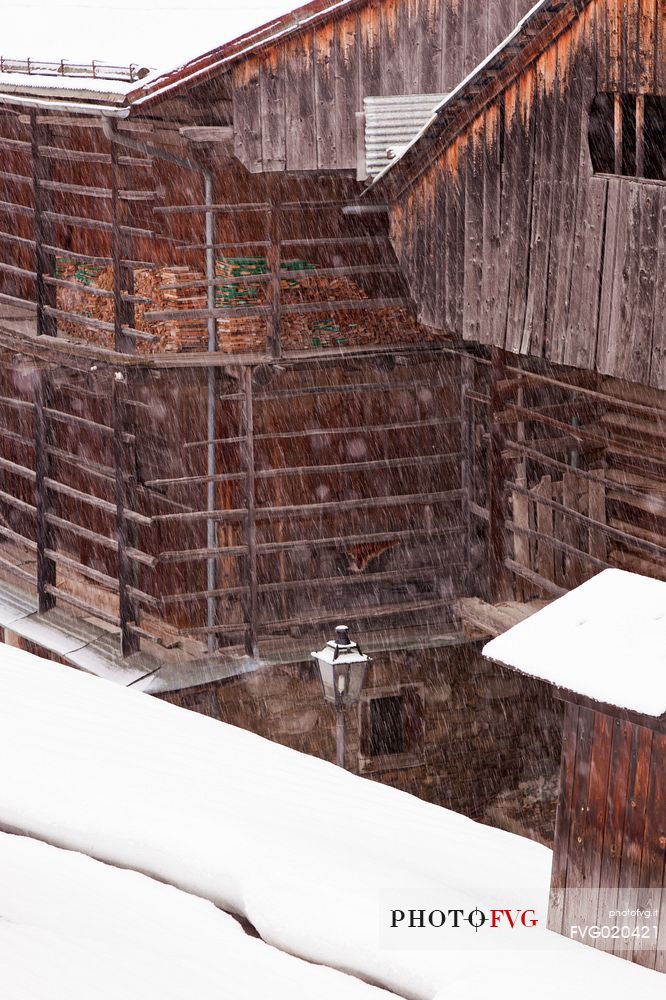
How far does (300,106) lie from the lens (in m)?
12.2

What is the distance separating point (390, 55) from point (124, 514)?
16.4 ft

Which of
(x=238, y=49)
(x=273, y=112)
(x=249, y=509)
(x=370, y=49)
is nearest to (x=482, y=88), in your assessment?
(x=370, y=49)

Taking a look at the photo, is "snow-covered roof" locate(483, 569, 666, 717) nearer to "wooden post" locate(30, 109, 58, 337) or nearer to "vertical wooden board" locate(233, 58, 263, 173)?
"vertical wooden board" locate(233, 58, 263, 173)

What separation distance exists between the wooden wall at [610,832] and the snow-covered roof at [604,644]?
0.54ft

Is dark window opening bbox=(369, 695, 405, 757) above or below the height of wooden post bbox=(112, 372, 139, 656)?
below

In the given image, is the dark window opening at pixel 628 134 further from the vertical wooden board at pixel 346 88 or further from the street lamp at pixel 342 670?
the street lamp at pixel 342 670

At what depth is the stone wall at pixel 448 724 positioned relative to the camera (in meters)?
13.9

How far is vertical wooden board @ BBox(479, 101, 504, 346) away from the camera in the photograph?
9969 millimetres

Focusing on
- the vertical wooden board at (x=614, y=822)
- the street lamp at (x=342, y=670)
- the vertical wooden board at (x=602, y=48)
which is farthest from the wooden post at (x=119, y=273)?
the vertical wooden board at (x=614, y=822)

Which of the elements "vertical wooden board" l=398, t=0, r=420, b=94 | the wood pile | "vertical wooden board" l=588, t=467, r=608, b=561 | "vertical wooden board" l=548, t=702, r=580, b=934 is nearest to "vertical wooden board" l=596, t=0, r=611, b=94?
"vertical wooden board" l=398, t=0, r=420, b=94

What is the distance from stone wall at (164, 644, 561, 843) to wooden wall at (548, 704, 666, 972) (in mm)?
8387

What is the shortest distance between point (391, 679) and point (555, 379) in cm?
362

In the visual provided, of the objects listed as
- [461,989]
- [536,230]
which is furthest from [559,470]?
[461,989]

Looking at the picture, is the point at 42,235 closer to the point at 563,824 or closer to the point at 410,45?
the point at 410,45
